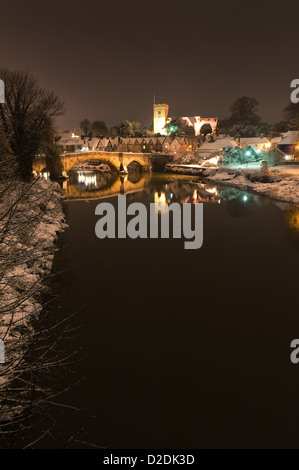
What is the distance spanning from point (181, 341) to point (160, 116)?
109029mm

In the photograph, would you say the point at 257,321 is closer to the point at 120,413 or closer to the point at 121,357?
the point at 121,357

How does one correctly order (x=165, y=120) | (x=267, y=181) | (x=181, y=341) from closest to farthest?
1. (x=181, y=341)
2. (x=267, y=181)
3. (x=165, y=120)

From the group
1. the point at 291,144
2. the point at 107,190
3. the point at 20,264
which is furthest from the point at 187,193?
the point at 20,264

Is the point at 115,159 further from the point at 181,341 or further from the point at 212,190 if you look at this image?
the point at 181,341

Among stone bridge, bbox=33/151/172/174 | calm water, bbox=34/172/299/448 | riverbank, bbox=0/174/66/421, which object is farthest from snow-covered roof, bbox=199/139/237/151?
calm water, bbox=34/172/299/448

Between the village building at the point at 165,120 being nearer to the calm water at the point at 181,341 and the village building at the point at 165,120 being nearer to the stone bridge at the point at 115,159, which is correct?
the stone bridge at the point at 115,159

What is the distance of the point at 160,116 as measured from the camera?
111 meters

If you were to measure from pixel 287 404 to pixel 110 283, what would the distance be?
903 cm

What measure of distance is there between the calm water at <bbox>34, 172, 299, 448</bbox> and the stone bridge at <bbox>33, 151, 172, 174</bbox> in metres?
29.2

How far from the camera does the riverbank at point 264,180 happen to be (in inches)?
1413

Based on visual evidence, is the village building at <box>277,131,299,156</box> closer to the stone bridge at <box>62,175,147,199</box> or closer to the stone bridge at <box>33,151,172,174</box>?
the stone bridge at <box>33,151,172,174</box>

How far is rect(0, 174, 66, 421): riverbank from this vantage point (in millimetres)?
6535

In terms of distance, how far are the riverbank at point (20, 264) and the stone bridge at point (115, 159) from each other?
2404 cm

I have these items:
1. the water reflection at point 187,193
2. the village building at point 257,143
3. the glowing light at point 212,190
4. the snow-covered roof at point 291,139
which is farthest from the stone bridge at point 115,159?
the snow-covered roof at point 291,139
